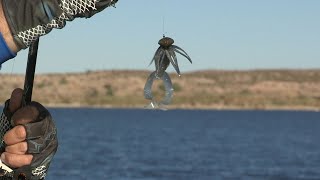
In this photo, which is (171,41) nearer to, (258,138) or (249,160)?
(249,160)

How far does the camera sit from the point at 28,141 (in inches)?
192

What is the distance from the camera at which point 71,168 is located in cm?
9156

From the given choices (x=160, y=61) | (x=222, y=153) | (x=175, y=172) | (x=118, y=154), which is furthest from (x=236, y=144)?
(x=160, y=61)

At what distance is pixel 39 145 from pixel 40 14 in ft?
2.69

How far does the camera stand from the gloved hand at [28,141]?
16.0ft

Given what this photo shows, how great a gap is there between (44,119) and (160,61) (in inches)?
41.6

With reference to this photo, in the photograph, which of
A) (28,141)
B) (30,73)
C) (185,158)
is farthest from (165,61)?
(185,158)

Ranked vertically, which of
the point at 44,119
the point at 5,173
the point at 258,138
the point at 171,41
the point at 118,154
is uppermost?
the point at 171,41

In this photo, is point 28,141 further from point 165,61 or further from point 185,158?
point 185,158

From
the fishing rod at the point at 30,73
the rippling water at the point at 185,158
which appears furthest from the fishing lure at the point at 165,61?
the rippling water at the point at 185,158

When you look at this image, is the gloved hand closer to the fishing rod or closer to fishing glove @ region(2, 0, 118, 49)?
the fishing rod

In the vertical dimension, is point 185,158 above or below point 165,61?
below

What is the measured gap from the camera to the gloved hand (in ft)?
16.0

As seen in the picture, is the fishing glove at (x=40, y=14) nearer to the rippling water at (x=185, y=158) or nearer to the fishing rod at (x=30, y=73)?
the fishing rod at (x=30, y=73)
